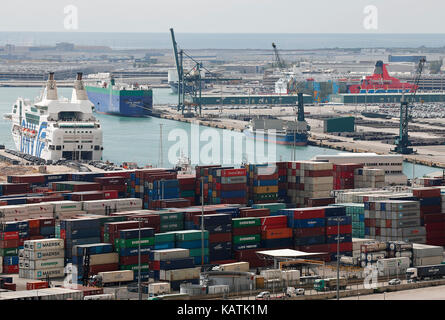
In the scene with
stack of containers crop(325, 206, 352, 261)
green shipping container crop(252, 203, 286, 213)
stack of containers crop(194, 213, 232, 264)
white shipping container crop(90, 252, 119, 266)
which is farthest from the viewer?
green shipping container crop(252, 203, 286, 213)

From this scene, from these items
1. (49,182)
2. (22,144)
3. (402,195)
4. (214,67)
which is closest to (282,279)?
(402,195)

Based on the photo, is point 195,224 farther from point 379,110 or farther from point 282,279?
point 379,110

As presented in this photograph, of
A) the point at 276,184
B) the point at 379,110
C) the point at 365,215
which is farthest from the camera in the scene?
the point at 379,110

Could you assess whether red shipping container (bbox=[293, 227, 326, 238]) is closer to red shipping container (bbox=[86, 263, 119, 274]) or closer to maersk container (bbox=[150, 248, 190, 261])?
maersk container (bbox=[150, 248, 190, 261])

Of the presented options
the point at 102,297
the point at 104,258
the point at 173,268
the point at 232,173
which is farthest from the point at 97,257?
the point at 232,173

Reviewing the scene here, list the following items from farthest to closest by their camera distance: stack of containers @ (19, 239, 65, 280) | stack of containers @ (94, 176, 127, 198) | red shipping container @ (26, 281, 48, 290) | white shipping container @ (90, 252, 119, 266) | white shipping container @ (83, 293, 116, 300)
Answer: stack of containers @ (94, 176, 127, 198) < stack of containers @ (19, 239, 65, 280) < white shipping container @ (90, 252, 119, 266) < red shipping container @ (26, 281, 48, 290) < white shipping container @ (83, 293, 116, 300)

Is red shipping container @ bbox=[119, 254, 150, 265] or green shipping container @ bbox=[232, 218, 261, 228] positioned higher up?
green shipping container @ bbox=[232, 218, 261, 228]

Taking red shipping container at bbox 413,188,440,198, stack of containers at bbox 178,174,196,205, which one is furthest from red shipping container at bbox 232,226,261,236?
stack of containers at bbox 178,174,196,205
